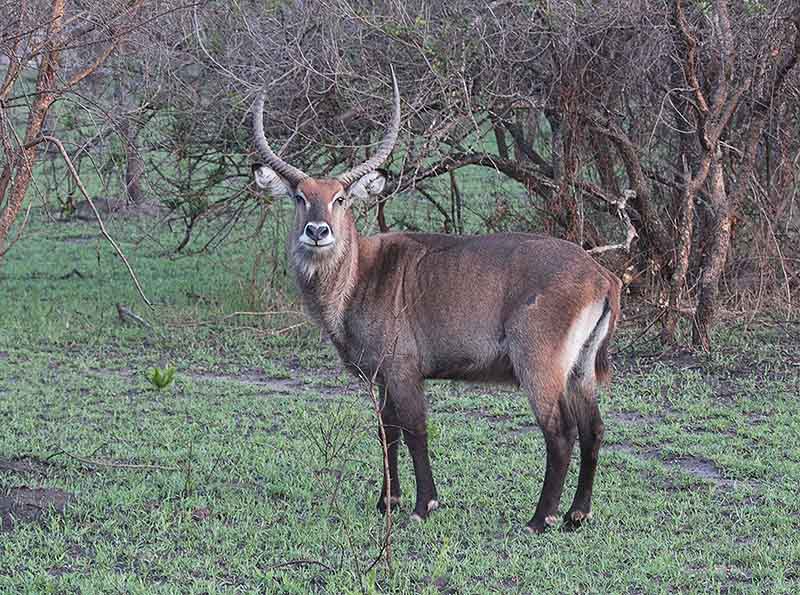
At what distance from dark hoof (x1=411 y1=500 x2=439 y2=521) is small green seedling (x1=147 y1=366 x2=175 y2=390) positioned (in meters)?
2.94

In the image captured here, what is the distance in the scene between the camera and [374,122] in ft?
27.0

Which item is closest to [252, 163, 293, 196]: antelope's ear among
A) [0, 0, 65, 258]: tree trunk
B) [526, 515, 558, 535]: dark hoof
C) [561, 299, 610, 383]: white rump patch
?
[0, 0, 65, 258]: tree trunk

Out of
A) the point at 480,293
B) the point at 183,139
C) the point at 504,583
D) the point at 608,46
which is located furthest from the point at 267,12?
the point at 504,583

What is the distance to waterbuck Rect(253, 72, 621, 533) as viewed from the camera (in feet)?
16.3

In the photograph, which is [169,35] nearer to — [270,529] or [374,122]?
[374,122]

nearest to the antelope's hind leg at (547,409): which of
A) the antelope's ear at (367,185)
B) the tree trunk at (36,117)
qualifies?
the antelope's ear at (367,185)

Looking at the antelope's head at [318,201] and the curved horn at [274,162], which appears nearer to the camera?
the antelope's head at [318,201]

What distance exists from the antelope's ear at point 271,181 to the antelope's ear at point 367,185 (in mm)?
296

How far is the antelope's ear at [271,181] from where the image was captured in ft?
18.1

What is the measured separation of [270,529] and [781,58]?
5.18 metres

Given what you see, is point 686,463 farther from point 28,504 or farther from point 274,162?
point 28,504

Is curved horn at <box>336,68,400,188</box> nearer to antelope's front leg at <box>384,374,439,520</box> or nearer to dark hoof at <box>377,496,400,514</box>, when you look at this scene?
antelope's front leg at <box>384,374,439,520</box>

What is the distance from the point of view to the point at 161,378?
7.64 meters

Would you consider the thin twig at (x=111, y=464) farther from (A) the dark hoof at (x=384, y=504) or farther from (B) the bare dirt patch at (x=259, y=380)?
(B) the bare dirt patch at (x=259, y=380)
